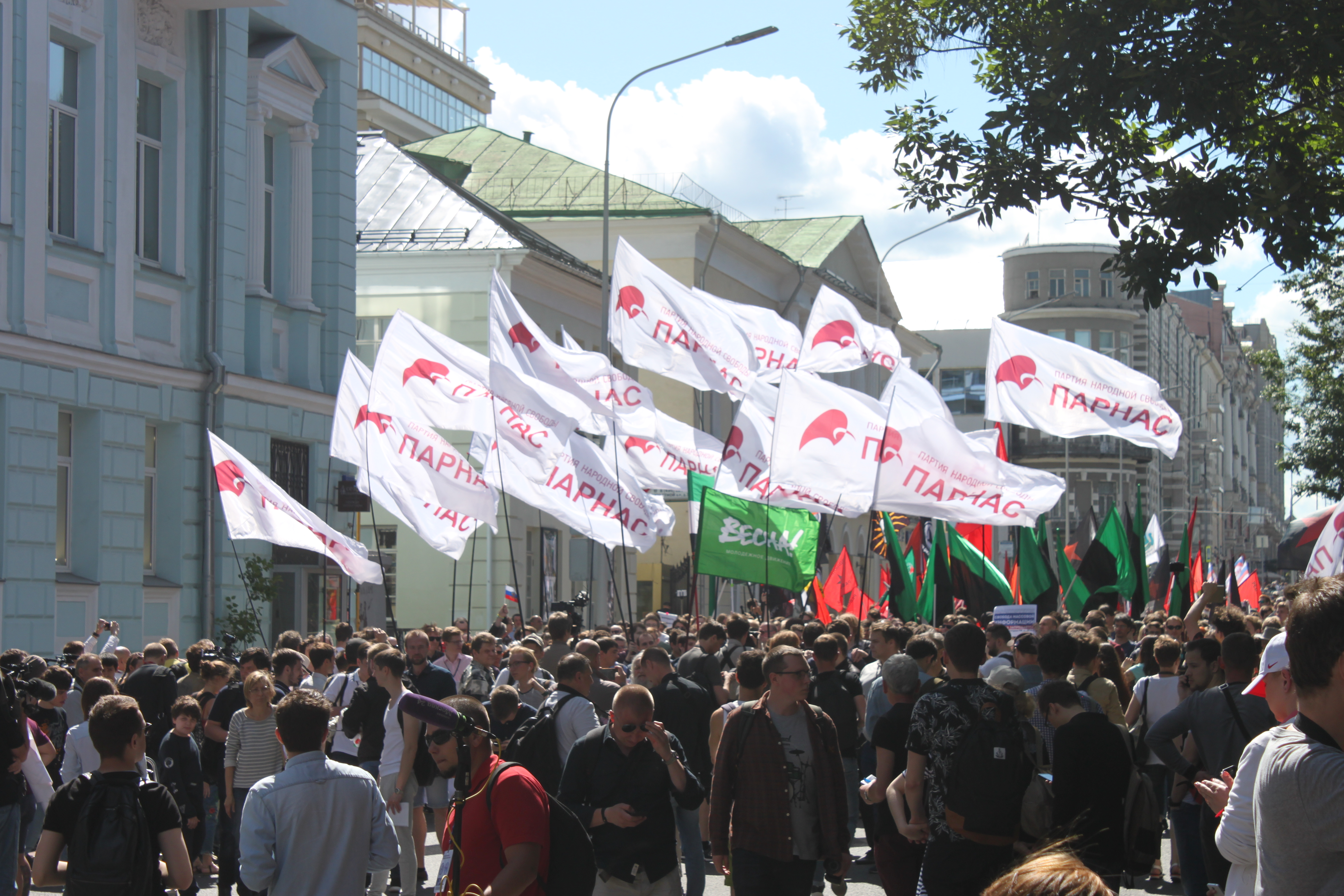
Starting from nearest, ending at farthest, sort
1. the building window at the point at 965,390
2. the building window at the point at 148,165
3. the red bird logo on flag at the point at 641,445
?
the building window at the point at 148,165 → the red bird logo on flag at the point at 641,445 → the building window at the point at 965,390

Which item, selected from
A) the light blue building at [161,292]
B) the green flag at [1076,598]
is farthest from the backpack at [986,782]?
the green flag at [1076,598]

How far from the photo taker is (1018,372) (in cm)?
1834

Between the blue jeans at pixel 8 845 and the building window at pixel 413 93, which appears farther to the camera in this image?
the building window at pixel 413 93

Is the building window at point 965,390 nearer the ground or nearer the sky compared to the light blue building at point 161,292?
nearer the sky

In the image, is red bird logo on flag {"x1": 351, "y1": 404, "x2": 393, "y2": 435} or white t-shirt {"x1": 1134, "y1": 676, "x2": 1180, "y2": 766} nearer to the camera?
white t-shirt {"x1": 1134, "y1": 676, "x2": 1180, "y2": 766}

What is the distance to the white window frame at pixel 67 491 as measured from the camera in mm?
17875

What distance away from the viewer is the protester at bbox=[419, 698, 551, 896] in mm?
5195

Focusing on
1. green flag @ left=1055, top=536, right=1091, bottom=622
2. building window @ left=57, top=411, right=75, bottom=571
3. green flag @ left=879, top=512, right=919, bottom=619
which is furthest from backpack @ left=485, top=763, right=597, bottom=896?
green flag @ left=1055, top=536, right=1091, bottom=622

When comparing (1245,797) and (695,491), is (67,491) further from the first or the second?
(1245,797)

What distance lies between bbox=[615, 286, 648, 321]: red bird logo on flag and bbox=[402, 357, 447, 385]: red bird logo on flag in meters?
2.12

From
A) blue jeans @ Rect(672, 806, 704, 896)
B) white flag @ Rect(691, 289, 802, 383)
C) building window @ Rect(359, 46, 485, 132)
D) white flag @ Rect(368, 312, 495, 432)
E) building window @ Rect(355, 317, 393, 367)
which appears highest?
building window @ Rect(359, 46, 485, 132)

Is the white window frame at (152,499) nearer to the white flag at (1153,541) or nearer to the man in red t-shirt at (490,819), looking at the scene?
the man in red t-shirt at (490,819)

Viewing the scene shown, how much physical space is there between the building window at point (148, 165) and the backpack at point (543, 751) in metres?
12.9

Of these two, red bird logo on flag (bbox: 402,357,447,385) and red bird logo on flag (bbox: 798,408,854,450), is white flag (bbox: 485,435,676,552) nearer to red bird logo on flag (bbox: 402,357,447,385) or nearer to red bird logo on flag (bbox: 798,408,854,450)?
red bird logo on flag (bbox: 402,357,447,385)
